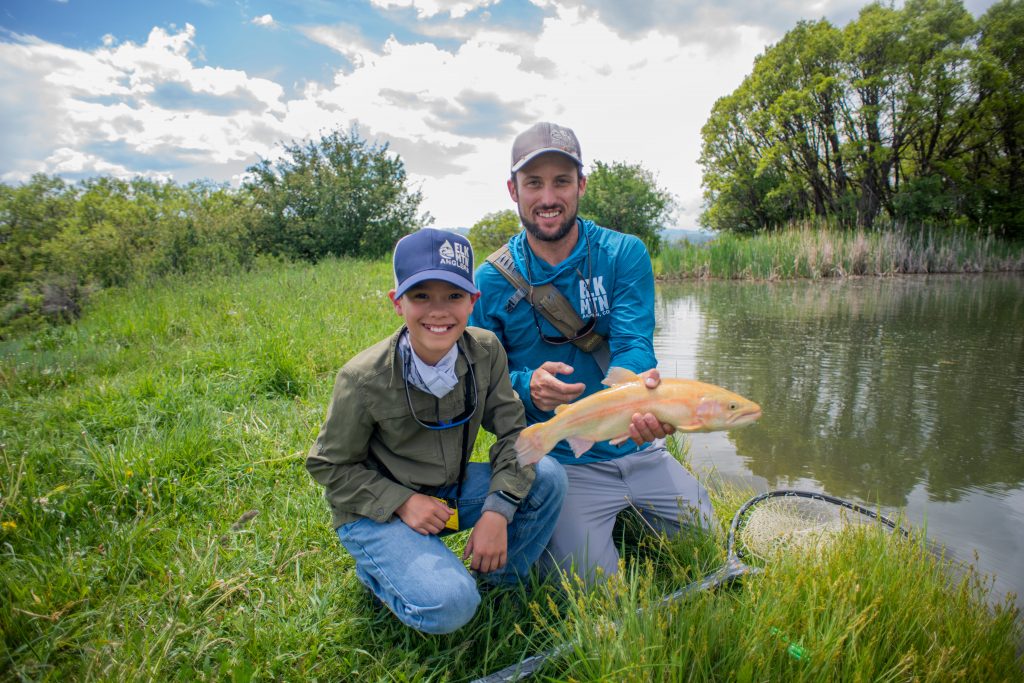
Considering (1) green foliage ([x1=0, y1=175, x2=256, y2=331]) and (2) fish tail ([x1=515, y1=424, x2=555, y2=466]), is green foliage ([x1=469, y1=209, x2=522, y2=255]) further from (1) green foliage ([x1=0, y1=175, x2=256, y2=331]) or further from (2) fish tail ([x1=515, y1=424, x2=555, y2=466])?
(2) fish tail ([x1=515, y1=424, x2=555, y2=466])

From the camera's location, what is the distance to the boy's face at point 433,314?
8.16 ft

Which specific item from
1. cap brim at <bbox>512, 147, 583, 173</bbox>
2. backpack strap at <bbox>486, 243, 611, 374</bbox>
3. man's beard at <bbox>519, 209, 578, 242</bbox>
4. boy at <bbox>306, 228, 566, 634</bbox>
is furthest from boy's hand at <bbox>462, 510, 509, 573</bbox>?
cap brim at <bbox>512, 147, 583, 173</bbox>

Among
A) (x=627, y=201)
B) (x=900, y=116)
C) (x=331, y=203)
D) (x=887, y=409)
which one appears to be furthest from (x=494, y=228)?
(x=887, y=409)

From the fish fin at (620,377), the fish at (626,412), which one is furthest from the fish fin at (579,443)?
the fish fin at (620,377)

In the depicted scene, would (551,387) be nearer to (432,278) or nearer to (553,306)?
(553,306)

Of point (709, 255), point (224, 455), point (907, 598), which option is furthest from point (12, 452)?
point (709, 255)

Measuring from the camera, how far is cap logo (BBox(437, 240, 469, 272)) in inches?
98.4

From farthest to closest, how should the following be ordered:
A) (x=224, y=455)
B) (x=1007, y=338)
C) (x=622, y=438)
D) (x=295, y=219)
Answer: (x=295, y=219)
(x=1007, y=338)
(x=224, y=455)
(x=622, y=438)

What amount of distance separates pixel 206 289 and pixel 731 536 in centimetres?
985

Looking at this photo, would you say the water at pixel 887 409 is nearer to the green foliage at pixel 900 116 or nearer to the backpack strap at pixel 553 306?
the backpack strap at pixel 553 306

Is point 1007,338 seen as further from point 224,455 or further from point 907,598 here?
point 224,455

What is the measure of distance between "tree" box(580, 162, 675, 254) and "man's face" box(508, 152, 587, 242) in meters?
38.1

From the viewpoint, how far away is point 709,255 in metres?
24.1

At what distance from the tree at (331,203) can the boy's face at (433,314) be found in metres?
19.5
